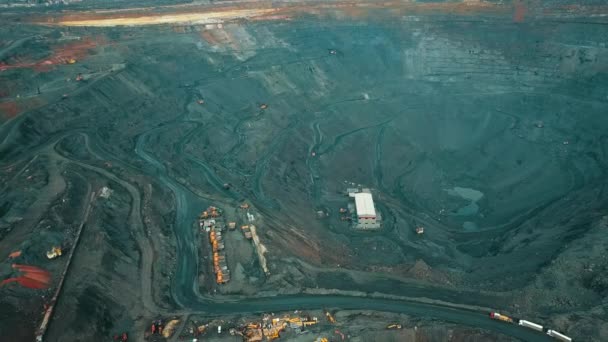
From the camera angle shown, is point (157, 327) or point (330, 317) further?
point (330, 317)

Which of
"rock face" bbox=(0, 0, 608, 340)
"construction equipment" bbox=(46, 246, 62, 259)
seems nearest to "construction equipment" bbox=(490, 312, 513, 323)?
"rock face" bbox=(0, 0, 608, 340)

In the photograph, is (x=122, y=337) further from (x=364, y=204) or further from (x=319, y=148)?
(x=319, y=148)

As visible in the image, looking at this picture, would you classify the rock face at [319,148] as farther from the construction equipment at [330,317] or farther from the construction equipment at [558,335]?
the construction equipment at [330,317]

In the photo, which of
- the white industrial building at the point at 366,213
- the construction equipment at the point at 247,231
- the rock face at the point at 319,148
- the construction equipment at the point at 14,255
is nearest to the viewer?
the construction equipment at the point at 14,255

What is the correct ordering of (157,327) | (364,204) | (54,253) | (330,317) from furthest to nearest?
(364,204) < (54,253) < (330,317) < (157,327)

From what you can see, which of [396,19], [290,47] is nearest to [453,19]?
[396,19]

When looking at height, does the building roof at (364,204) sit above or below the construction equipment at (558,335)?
below

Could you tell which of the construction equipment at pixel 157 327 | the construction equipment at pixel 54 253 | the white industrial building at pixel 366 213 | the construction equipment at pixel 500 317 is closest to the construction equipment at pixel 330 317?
the construction equipment at pixel 500 317

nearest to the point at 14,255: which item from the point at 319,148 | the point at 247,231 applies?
the point at 247,231
